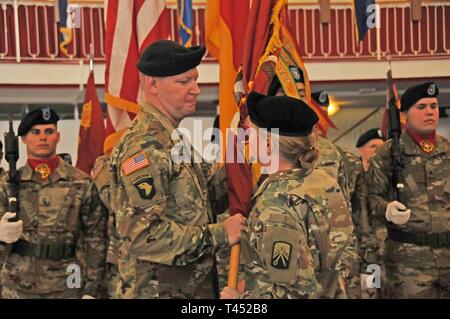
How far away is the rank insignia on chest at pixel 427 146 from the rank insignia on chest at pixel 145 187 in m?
2.21

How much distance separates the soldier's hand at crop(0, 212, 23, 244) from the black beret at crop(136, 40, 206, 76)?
5.28 feet

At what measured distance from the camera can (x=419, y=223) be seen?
14.5ft

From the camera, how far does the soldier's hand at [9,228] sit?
4211 mm

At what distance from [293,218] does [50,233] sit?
8.01ft

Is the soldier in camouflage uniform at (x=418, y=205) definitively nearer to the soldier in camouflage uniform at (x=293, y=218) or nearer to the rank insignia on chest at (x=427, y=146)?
the rank insignia on chest at (x=427, y=146)

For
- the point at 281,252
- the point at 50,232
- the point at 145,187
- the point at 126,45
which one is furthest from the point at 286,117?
the point at 50,232

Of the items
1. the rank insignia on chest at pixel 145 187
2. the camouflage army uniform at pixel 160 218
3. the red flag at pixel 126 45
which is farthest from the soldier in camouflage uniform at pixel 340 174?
the red flag at pixel 126 45

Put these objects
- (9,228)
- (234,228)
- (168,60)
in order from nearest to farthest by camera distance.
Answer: (234,228)
(168,60)
(9,228)

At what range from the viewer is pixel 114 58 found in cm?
427

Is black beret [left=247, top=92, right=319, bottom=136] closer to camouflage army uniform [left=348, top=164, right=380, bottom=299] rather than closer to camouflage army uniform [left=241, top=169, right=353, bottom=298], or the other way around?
camouflage army uniform [left=241, top=169, right=353, bottom=298]

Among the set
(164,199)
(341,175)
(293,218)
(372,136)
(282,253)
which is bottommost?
(282,253)

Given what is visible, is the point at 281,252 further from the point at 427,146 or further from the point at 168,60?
the point at 427,146

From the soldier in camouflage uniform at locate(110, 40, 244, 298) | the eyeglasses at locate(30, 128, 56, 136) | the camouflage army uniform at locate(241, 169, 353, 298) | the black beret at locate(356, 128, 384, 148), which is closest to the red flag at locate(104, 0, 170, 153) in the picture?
the eyeglasses at locate(30, 128, 56, 136)

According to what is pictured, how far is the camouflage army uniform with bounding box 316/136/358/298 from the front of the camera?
107 inches
